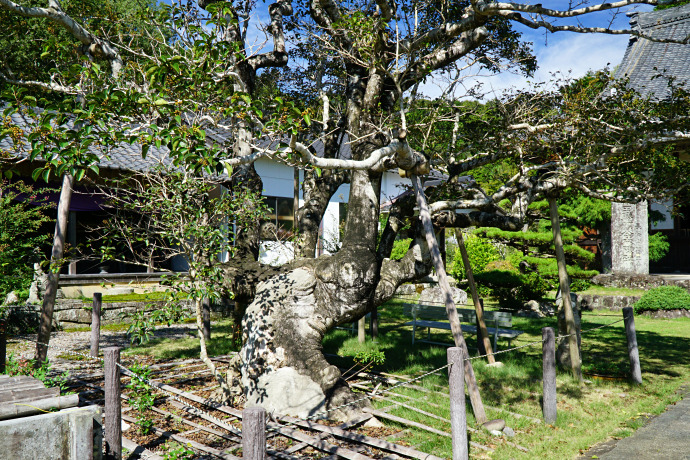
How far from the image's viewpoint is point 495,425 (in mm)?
5852

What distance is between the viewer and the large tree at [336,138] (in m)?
5.93

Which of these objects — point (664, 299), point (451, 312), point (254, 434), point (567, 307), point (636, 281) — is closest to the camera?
point (254, 434)

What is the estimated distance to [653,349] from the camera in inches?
421

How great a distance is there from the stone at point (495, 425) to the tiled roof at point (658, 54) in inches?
647

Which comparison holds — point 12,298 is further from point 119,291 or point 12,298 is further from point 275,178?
point 275,178

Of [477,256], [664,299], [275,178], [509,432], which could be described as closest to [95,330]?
[509,432]

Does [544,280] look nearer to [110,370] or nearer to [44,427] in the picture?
[110,370]

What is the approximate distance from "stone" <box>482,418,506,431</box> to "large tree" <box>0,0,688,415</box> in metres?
1.74

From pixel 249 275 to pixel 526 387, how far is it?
466 cm

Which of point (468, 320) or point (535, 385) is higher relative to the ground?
point (468, 320)

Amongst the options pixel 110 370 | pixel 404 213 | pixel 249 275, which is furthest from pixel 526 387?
pixel 110 370

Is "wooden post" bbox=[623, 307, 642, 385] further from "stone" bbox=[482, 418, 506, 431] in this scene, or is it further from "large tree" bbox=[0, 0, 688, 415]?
"stone" bbox=[482, 418, 506, 431]

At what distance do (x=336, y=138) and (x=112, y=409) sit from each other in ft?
22.2

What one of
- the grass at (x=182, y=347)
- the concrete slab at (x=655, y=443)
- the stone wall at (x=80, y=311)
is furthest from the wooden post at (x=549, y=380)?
the stone wall at (x=80, y=311)
